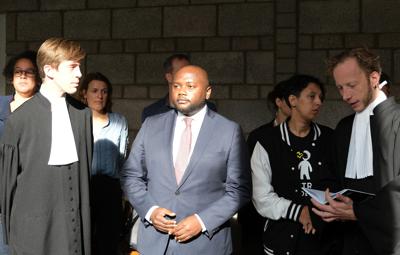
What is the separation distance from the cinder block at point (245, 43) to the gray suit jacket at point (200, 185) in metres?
3.14

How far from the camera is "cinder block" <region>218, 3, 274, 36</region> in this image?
6.24m

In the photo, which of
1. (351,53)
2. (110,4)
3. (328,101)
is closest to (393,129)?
(351,53)

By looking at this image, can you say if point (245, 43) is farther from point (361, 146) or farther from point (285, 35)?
point (361, 146)

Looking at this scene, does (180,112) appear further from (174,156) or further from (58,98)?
(58,98)

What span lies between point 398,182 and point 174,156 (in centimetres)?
→ 116

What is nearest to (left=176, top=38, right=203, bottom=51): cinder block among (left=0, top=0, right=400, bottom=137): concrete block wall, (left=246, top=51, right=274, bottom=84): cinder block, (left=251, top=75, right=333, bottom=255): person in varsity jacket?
(left=0, top=0, right=400, bottom=137): concrete block wall

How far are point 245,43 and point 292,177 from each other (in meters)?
3.02

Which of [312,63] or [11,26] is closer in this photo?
[312,63]

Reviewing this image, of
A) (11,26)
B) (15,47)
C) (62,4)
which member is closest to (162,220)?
(62,4)

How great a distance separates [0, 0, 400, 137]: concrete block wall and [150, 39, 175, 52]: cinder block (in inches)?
0.4

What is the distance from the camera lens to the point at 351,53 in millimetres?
3074

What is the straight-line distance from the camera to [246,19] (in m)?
6.30

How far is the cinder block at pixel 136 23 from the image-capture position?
6.60 meters

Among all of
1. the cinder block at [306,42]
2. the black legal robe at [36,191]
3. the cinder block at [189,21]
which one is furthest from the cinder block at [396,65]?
the black legal robe at [36,191]
